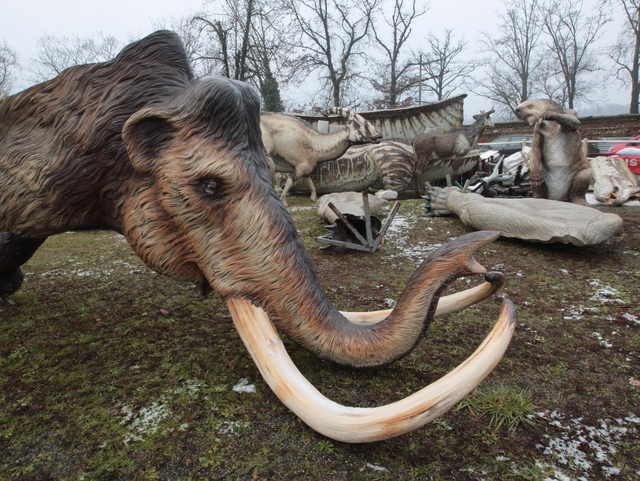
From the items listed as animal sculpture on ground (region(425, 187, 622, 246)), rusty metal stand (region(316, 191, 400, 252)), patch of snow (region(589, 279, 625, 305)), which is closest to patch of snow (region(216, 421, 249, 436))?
patch of snow (region(589, 279, 625, 305))

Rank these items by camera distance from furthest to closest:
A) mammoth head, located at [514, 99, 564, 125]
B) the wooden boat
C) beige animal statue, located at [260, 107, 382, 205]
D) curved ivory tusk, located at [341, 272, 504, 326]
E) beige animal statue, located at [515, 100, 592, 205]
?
the wooden boat
beige animal statue, located at [260, 107, 382, 205]
mammoth head, located at [514, 99, 564, 125]
beige animal statue, located at [515, 100, 592, 205]
curved ivory tusk, located at [341, 272, 504, 326]

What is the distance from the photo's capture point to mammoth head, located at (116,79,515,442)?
4.67 feet

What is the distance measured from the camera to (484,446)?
4.83 feet

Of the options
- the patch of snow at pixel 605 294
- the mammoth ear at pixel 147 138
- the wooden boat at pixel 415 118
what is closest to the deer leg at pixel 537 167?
the patch of snow at pixel 605 294

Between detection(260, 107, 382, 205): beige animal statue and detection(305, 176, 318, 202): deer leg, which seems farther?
detection(305, 176, 318, 202): deer leg

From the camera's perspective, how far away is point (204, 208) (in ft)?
5.22

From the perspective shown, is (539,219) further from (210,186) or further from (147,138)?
(147,138)

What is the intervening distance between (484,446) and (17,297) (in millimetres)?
3186

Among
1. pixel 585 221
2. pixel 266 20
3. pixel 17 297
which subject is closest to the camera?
pixel 17 297

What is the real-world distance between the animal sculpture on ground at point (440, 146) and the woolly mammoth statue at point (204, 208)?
719cm

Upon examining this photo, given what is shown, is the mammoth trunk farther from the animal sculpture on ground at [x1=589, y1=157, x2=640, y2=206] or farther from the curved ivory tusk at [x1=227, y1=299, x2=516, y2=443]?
the animal sculpture on ground at [x1=589, y1=157, x2=640, y2=206]

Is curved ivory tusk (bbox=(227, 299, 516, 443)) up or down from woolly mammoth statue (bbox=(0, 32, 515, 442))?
down

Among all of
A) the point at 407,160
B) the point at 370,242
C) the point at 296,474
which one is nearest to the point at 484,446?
the point at 296,474

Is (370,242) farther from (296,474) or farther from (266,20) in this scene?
(266,20)
